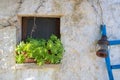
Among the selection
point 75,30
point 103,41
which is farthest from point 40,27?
point 103,41

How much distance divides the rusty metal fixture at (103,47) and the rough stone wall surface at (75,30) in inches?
4.7

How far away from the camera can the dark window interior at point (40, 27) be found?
2555mm

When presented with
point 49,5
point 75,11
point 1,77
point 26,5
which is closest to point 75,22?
point 75,11

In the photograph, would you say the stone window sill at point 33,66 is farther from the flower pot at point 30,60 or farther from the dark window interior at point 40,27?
the dark window interior at point 40,27

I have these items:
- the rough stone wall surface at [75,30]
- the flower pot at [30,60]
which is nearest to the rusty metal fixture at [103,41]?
the rough stone wall surface at [75,30]

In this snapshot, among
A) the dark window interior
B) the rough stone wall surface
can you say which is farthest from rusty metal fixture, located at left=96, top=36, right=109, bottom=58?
the dark window interior

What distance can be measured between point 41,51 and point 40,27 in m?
0.35

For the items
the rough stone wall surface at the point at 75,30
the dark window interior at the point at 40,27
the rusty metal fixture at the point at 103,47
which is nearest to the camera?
the rusty metal fixture at the point at 103,47

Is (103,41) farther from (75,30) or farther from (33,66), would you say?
(33,66)

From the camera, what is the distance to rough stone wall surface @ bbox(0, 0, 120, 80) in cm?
242

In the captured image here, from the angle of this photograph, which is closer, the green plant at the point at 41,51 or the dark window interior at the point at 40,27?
the green plant at the point at 41,51

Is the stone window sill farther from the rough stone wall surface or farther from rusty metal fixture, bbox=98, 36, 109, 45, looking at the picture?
rusty metal fixture, bbox=98, 36, 109, 45

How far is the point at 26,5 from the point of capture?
2.43m

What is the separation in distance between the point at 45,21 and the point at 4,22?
Result: 1.30 ft
